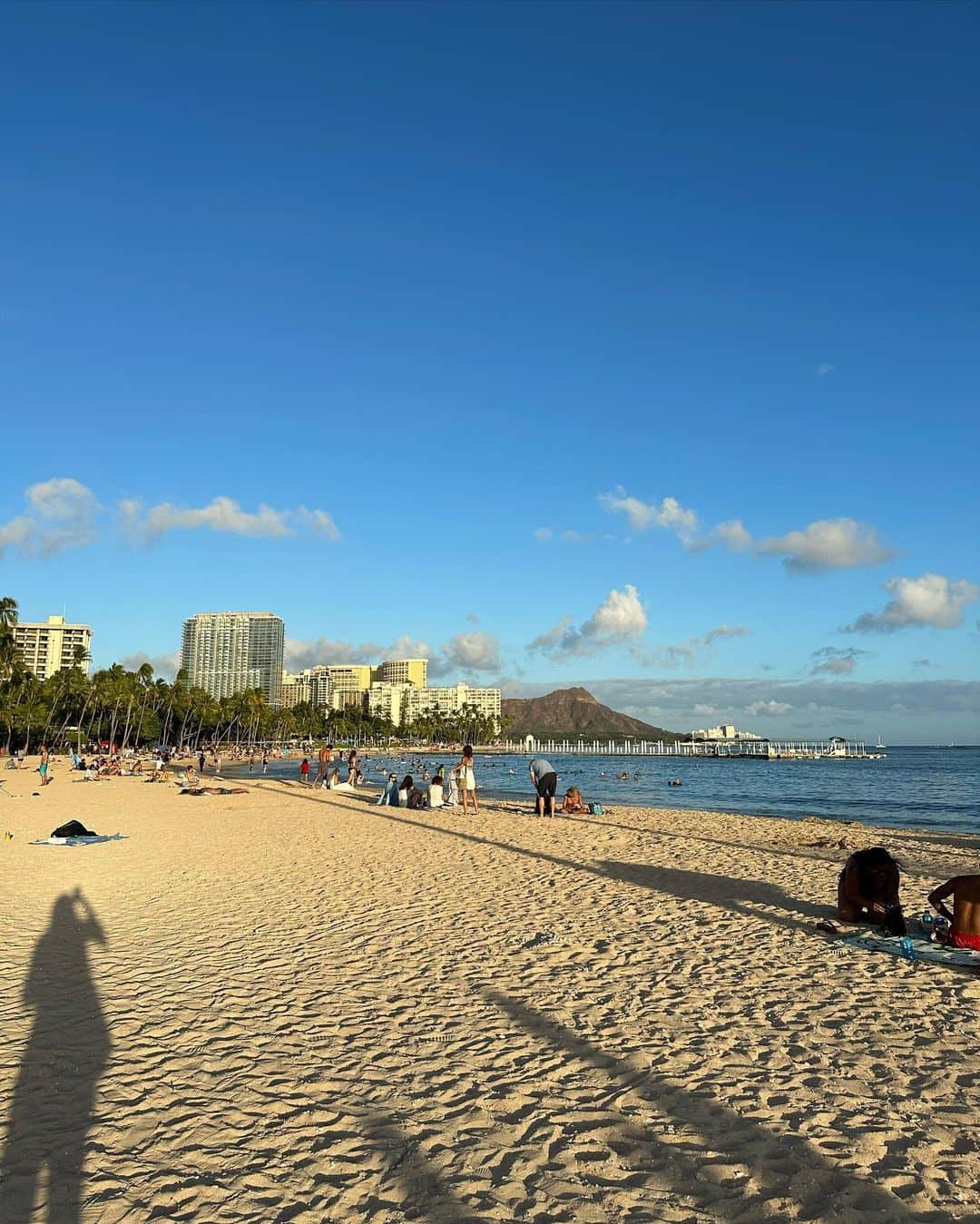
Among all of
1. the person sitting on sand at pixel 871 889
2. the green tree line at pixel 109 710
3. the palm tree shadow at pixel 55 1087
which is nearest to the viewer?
the palm tree shadow at pixel 55 1087

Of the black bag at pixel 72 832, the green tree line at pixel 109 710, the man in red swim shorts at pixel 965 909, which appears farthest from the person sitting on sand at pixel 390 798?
the green tree line at pixel 109 710

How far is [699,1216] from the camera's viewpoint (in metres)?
3.55

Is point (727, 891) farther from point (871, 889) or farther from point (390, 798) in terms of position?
point (390, 798)

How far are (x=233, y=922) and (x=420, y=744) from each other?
19197cm

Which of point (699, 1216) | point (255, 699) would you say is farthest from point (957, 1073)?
point (255, 699)

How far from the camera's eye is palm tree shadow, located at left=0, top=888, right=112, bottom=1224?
12.4 feet

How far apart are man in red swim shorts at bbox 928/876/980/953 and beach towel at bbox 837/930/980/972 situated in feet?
0.36

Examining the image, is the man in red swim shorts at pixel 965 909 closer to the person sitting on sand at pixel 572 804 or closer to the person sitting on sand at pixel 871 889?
the person sitting on sand at pixel 871 889

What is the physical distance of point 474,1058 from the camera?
17.5 ft

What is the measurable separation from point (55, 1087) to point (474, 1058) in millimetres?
2546

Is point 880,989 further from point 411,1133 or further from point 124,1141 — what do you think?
point 124,1141

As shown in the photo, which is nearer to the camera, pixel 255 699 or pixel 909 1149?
pixel 909 1149

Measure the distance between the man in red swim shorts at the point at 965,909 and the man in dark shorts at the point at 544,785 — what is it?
14.1 m

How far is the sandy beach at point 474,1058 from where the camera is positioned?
3.79 metres
